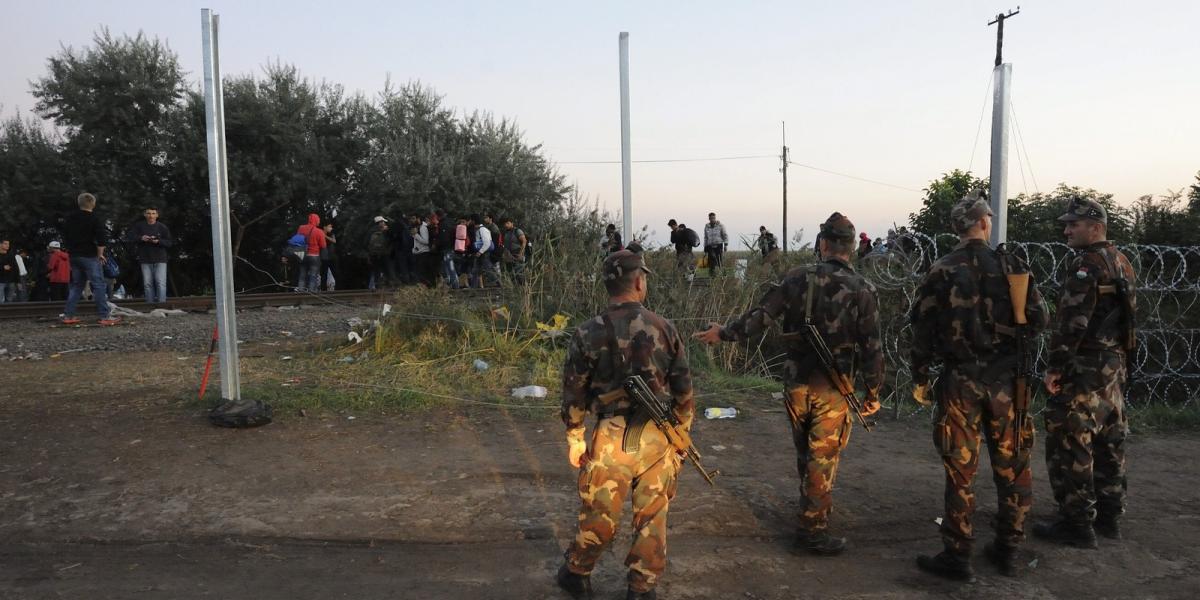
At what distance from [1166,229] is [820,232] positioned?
10748 millimetres

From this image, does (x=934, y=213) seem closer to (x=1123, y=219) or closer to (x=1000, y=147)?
(x=1123, y=219)

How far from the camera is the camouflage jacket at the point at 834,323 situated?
157 inches

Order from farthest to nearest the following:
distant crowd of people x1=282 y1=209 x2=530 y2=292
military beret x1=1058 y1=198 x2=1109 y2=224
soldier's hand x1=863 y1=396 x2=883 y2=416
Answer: distant crowd of people x1=282 y1=209 x2=530 y2=292 → military beret x1=1058 y1=198 x2=1109 y2=224 → soldier's hand x1=863 y1=396 x2=883 y2=416

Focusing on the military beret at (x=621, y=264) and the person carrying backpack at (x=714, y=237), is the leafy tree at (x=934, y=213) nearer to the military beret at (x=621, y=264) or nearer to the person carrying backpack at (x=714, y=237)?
the person carrying backpack at (x=714, y=237)

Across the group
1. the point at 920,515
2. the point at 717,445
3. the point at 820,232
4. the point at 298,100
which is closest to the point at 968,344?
the point at 820,232

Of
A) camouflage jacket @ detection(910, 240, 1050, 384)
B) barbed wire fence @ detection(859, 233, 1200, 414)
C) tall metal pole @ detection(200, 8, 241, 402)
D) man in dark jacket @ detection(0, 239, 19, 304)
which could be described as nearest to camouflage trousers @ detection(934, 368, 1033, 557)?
camouflage jacket @ detection(910, 240, 1050, 384)

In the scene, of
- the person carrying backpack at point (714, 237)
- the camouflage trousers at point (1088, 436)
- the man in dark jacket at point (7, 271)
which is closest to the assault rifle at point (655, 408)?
the camouflage trousers at point (1088, 436)

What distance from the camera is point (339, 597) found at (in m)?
3.58

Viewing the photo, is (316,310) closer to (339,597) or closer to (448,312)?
(448,312)

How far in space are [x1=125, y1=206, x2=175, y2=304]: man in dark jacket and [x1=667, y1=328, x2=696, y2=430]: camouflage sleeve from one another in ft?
39.0

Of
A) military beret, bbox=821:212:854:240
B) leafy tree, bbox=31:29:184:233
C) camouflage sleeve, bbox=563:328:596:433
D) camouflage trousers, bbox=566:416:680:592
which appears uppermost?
leafy tree, bbox=31:29:184:233

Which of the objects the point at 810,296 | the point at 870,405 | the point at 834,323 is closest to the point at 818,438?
the point at 870,405

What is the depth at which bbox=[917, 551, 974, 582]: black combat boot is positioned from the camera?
3791 millimetres

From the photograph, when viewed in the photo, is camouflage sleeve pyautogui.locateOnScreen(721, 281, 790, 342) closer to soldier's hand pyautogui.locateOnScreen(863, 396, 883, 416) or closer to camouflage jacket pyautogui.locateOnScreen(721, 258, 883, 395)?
camouflage jacket pyautogui.locateOnScreen(721, 258, 883, 395)
